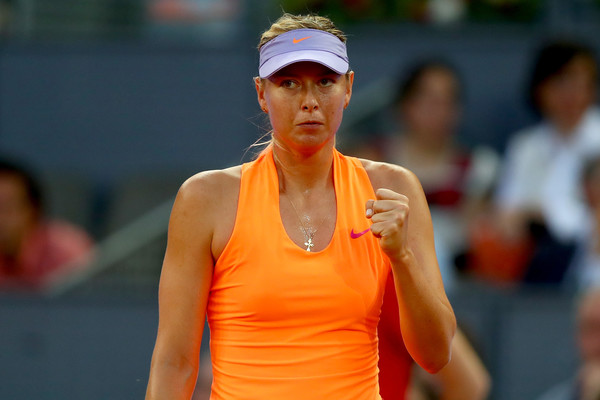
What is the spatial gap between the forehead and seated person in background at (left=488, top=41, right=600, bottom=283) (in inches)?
137

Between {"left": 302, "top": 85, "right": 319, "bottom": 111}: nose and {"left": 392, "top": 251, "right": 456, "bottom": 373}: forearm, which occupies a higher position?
{"left": 302, "top": 85, "right": 319, "bottom": 111}: nose

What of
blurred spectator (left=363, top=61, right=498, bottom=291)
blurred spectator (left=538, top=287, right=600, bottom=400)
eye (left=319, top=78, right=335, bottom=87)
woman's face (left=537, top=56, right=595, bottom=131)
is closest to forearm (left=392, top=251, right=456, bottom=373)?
eye (left=319, top=78, right=335, bottom=87)

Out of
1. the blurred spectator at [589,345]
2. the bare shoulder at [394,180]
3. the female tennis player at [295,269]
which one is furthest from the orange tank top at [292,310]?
the blurred spectator at [589,345]

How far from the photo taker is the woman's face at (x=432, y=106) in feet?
18.4

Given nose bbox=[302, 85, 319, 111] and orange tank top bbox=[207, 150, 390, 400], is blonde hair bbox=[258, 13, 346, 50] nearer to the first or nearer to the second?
nose bbox=[302, 85, 319, 111]

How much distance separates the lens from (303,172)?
232 cm

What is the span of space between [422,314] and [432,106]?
3619 millimetres

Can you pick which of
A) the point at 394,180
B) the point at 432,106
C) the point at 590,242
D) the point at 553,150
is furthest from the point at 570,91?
the point at 394,180

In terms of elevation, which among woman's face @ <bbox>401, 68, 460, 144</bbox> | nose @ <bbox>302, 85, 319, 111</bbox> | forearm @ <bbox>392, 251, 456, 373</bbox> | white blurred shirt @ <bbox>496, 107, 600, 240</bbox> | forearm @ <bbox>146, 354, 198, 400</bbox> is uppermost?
woman's face @ <bbox>401, 68, 460, 144</bbox>

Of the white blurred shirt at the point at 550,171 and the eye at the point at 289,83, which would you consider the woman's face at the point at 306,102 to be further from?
the white blurred shirt at the point at 550,171

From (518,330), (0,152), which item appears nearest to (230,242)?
(518,330)

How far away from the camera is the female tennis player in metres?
2.15

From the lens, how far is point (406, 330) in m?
2.20

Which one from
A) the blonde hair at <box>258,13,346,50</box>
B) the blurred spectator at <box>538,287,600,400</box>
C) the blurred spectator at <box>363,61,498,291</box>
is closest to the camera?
the blonde hair at <box>258,13,346,50</box>
